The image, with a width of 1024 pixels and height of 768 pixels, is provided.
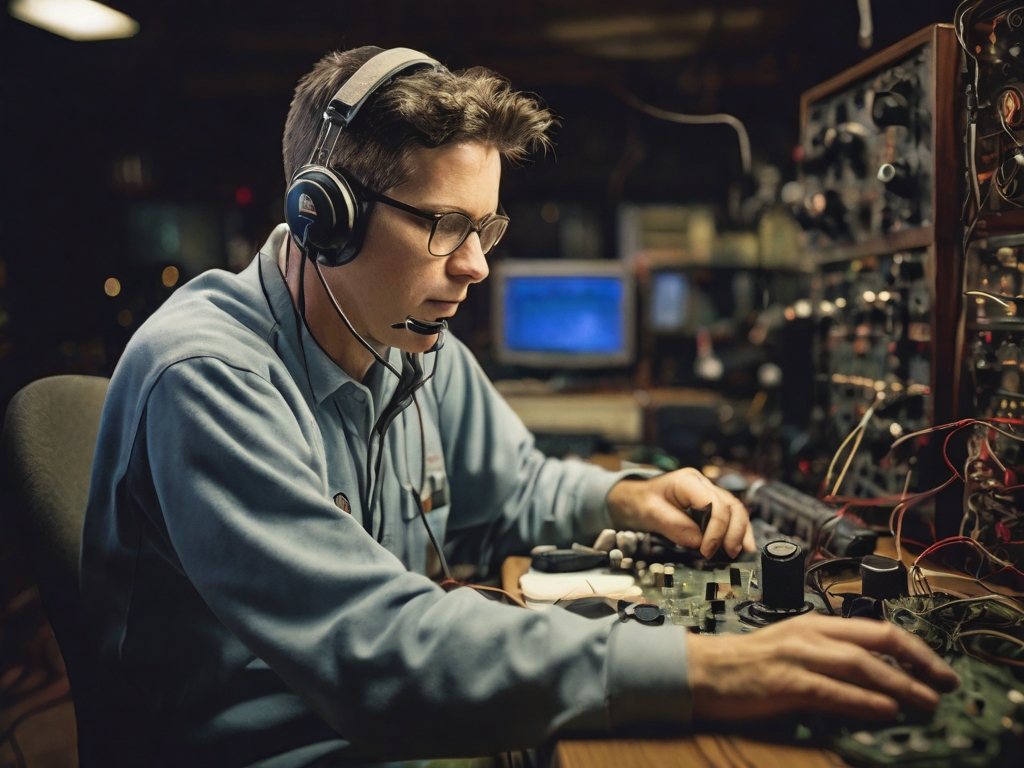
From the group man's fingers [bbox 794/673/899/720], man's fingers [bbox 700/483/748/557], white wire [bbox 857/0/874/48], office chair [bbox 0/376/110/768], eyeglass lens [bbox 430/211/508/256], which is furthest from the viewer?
white wire [bbox 857/0/874/48]

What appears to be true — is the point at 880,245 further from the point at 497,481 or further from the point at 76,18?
the point at 76,18

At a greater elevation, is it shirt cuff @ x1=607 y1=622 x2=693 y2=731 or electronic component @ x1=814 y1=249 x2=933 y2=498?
electronic component @ x1=814 y1=249 x2=933 y2=498

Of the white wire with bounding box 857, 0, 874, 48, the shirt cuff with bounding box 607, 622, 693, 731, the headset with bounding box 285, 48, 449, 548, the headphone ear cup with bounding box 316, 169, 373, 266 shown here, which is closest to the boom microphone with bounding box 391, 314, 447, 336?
the headset with bounding box 285, 48, 449, 548

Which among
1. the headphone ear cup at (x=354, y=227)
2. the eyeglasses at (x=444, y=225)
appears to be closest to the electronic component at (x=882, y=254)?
the eyeglasses at (x=444, y=225)

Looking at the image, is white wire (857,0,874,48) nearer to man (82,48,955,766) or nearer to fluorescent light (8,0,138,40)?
man (82,48,955,766)

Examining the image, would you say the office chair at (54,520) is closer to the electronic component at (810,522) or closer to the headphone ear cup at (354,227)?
the headphone ear cup at (354,227)

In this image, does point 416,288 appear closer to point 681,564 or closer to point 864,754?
point 681,564

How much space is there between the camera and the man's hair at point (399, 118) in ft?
3.12

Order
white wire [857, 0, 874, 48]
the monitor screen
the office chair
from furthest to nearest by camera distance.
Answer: the monitor screen → white wire [857, 0, 874, 48] → the office chair

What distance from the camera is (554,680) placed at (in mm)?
663

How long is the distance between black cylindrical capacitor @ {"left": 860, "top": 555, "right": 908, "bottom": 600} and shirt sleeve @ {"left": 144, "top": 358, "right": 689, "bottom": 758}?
361 mm

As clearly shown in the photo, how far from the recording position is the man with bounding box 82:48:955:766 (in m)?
0.66

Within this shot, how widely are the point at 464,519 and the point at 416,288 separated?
52 centimetres

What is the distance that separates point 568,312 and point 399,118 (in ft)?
8.87
